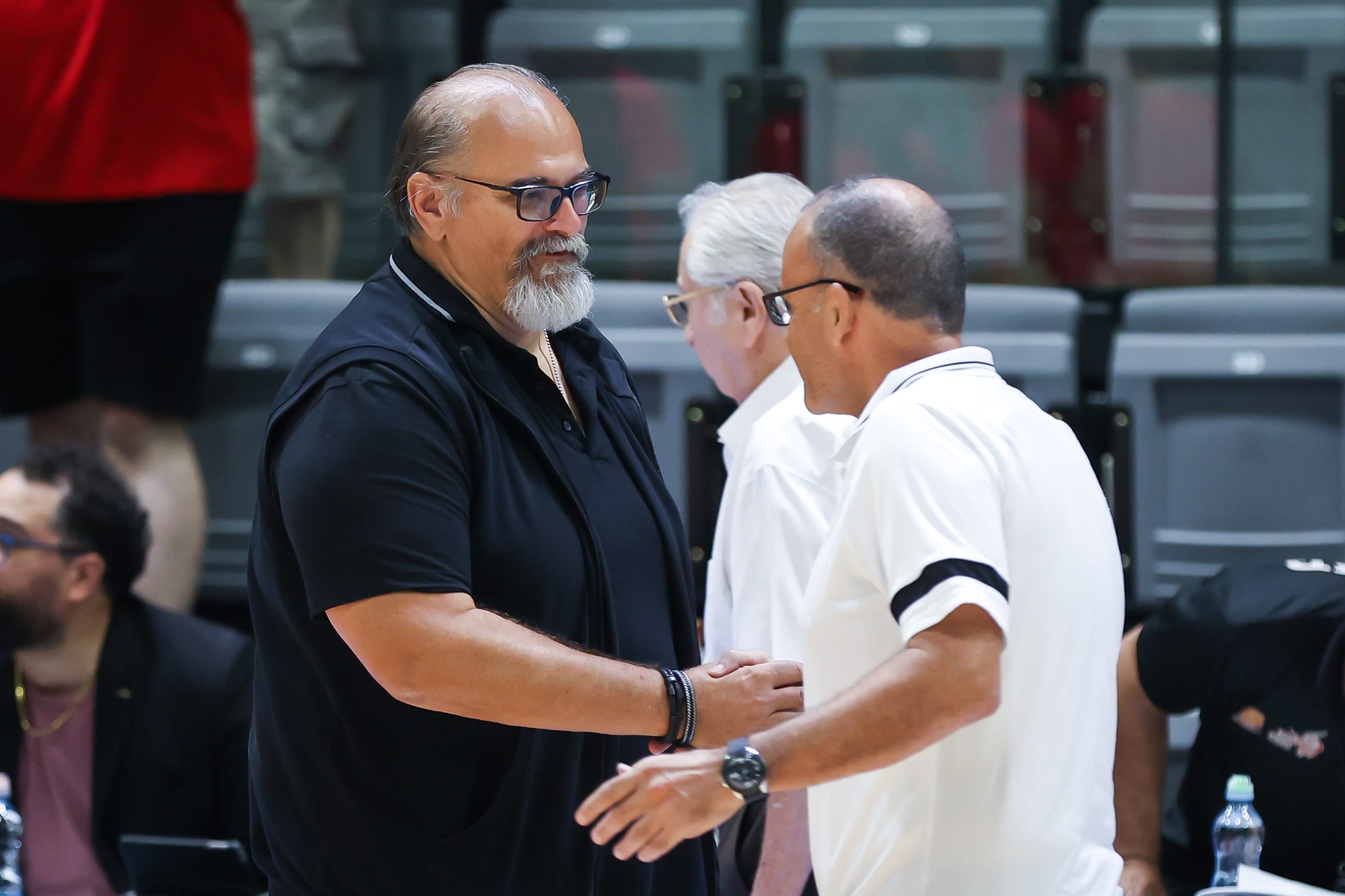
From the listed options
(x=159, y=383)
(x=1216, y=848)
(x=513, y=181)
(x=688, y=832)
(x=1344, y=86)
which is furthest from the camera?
(x=1344, y=86)

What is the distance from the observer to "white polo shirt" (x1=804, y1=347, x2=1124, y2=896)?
1553mm

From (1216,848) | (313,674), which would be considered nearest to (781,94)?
(1216,848)

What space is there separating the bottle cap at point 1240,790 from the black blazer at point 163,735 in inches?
67.3

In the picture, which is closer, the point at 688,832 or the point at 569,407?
the point at 688,832

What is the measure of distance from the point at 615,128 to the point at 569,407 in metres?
2.69

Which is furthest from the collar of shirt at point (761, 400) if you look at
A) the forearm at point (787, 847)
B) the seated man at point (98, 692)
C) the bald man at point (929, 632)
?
the seated man at point (98, 692)

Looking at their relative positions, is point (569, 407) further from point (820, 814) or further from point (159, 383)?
point (159, 383)

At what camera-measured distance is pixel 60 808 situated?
10.3ft

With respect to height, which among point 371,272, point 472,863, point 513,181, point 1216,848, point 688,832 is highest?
point 513,181

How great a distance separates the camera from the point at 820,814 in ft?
5.63

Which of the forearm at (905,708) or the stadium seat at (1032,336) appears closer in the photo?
the forearm at (905,708)

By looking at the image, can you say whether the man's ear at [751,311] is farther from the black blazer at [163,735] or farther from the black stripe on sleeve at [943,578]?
the black blazer at [163,735]

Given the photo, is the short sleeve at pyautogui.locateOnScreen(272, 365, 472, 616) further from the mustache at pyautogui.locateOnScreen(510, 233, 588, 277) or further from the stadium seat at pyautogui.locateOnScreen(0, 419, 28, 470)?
the stadium seat at pyautogui.locateOnScreen(0, 419, 28, 470)

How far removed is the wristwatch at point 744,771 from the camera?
4.91ft
